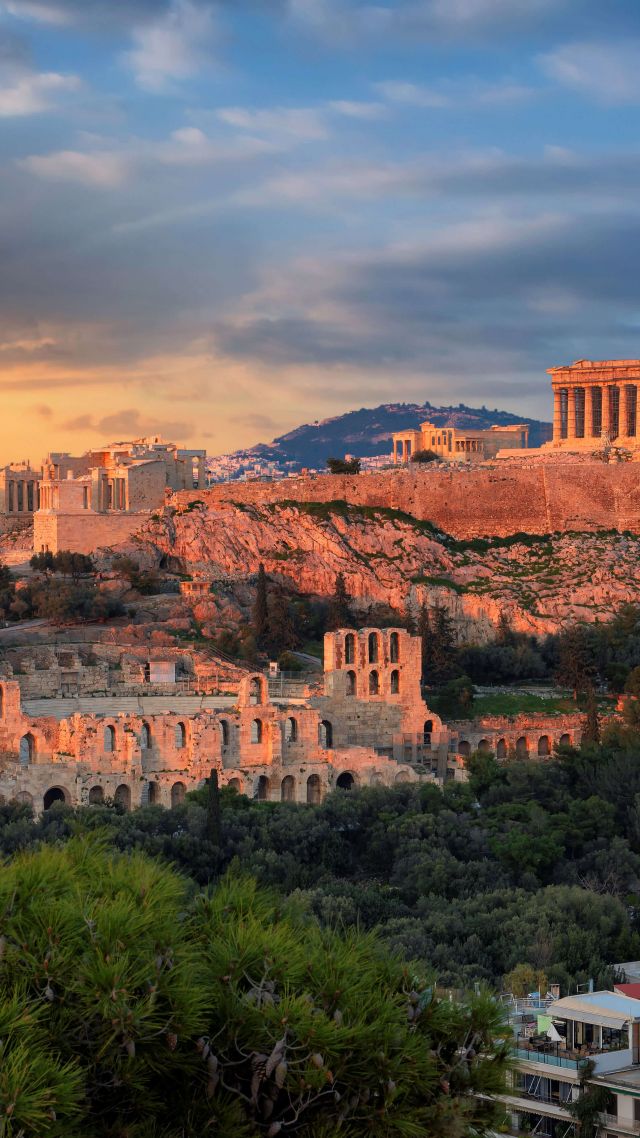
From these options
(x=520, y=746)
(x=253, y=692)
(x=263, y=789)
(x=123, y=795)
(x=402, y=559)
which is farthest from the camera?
(x=402, y=559)

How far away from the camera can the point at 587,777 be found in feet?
178

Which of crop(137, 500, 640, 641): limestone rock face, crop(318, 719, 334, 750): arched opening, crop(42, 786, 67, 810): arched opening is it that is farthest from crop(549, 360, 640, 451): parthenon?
crop(42, 786, 67, 810): arched opening

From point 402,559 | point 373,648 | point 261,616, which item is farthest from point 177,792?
point 402,559

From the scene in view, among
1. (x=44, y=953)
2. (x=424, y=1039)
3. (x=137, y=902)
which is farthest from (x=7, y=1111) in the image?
(x=424, y=1039)

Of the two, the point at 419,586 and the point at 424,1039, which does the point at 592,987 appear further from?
the point at 419,586

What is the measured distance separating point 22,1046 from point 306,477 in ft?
247

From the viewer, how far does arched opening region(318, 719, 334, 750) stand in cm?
5516

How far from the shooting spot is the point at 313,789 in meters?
53.7

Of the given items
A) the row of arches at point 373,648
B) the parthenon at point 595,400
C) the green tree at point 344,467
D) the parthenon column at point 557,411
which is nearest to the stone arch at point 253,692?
the row of arches at point 373,648

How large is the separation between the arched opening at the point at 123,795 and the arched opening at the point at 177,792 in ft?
4.01

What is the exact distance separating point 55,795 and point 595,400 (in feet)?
210

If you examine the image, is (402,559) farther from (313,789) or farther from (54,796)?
(54,796)

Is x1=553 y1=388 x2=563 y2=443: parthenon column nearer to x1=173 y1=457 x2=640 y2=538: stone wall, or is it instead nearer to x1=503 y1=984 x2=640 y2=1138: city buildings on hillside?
x1=173 y1=457 x2=640 y2=538: stone wall

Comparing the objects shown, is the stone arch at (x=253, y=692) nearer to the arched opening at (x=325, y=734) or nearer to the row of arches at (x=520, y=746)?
the arched opening at (x=325, y=734)
